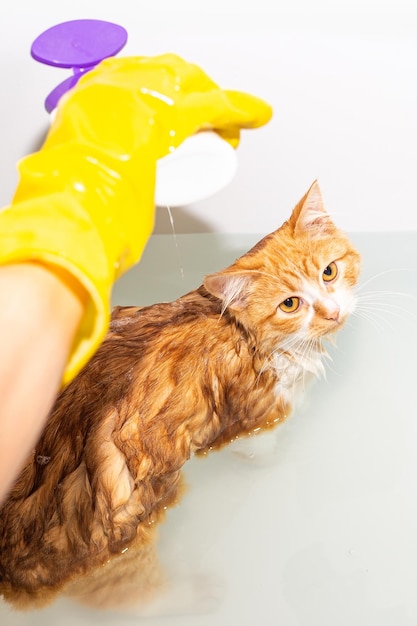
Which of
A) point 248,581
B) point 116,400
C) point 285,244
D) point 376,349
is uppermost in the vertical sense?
point 285,244

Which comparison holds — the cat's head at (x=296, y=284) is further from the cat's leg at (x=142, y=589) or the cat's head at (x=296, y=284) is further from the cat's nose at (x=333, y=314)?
the cat's leg at (x=142, y=589)

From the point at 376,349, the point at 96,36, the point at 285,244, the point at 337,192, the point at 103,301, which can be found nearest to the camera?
the point at 103,301

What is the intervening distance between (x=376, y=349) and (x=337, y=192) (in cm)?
43

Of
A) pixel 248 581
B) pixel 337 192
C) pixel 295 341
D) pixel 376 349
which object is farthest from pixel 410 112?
pixel 248 581

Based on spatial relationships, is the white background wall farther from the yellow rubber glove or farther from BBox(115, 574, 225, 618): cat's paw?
BBox(115, 574, 225, 618): cat's paw

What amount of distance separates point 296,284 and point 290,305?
5 cm

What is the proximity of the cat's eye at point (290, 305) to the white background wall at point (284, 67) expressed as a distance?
0.61 metres

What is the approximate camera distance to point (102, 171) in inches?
31.9

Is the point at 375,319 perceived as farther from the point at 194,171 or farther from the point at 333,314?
the point at 194,171

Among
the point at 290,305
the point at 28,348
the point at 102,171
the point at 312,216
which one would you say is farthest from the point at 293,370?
the point at 28,348

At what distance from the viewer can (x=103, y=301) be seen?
728 mm

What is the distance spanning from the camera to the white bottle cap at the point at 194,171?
109cm

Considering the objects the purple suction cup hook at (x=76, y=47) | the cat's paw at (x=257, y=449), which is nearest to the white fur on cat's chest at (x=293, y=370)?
the cat's paw at (x=257, y=449)

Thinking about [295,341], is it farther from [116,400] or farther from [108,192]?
[108,192]
